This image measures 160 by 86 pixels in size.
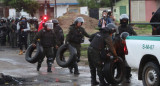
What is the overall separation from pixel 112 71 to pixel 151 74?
1429 mm

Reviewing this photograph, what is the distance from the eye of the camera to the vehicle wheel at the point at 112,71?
10945 mm

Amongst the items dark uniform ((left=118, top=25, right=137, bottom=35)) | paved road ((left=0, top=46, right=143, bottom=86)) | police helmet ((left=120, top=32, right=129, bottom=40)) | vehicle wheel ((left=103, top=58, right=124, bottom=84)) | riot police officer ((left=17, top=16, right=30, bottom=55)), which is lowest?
paved road ((left=0, top=46, right=143, bottom=86))

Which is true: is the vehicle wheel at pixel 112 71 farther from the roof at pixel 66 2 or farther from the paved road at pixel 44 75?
the roof at pixel 66 2

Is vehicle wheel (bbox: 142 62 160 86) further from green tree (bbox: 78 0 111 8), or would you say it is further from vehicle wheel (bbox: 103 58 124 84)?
green tree (bbox: 78 0 111 8)

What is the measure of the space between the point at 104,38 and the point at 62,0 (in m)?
60.8

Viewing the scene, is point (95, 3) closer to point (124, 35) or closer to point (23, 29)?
point (23, 29)

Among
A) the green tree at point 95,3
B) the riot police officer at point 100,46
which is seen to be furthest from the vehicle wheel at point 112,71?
the green tree at point 95,3

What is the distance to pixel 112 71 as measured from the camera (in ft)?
36.5

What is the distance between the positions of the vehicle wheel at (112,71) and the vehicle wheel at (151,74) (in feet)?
3.24

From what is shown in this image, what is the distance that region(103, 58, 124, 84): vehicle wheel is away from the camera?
10.9m

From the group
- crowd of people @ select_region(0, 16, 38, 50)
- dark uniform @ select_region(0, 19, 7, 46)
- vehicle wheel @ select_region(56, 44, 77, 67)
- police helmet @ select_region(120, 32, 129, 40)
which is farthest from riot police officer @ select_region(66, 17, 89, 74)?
dark uniform @ select_region(0, 19, 7, 46)

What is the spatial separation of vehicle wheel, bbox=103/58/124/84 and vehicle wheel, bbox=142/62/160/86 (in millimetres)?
987

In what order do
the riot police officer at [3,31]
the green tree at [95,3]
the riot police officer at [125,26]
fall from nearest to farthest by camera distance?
the riot police officer at [125,26] → the riot police officer at [3,31] → the green tree at [95,3]

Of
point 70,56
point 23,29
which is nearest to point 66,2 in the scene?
point 23,29
